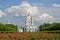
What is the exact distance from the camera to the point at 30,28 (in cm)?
4788

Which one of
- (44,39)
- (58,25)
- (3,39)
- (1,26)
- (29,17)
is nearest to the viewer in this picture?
(3,39)

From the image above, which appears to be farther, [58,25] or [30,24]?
Answer: [30,24]

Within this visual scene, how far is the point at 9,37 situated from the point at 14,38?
1.42ft

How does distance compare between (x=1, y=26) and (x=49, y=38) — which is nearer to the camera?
(x=49, y=38)

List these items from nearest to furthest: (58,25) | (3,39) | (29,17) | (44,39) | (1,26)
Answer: (3,39)
(44,39)
(1,26)
(58,25)
(29,17)

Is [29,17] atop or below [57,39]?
atop

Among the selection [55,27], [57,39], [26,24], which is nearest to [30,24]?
[26,24]

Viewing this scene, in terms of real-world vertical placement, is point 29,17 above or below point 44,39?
above

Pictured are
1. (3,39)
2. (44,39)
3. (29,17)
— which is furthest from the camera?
(29,17)

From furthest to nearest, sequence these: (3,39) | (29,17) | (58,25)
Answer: (29,17), (58,25), (3,39)

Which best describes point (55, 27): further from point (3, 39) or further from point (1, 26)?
point (3, 39)

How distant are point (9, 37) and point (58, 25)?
1162 inches

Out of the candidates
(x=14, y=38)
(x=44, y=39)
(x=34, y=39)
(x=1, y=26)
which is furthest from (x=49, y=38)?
(x=1, y=26)

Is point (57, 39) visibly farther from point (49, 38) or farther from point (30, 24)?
point (30, 24)
